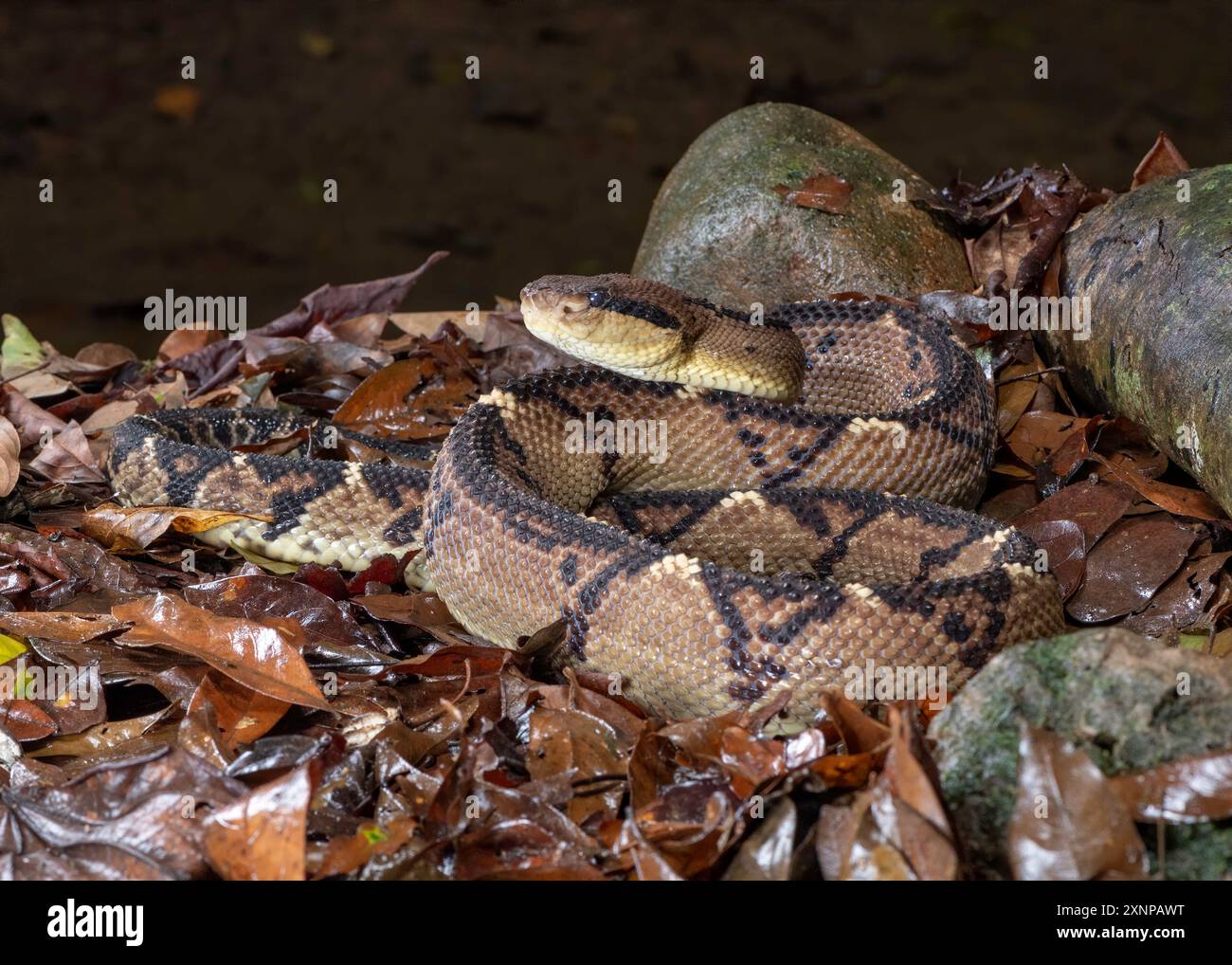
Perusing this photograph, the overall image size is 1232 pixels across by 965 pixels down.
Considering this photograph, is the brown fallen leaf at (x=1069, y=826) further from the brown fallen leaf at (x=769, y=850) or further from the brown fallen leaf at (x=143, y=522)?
the brown fallen leaf at (x=143, y=522)

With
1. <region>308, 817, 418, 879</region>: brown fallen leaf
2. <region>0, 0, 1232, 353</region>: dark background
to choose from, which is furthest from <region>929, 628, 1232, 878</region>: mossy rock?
<region>0, 0, 1232, 353</region>: dark background

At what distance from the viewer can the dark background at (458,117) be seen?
1028 cm

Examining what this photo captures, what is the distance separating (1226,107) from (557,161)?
6.04 m

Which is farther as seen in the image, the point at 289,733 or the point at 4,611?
the point at 4,611

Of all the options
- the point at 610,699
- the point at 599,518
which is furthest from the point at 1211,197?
the point at 610,699

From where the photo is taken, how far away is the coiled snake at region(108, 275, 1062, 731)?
3.62 meters

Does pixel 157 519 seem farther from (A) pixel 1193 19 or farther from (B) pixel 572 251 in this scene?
(A) pixel 1193 19

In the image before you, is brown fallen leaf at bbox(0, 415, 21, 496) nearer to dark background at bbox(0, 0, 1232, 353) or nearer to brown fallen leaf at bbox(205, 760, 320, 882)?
brown fallen leaf at bbox(205, 760, 320, 882)

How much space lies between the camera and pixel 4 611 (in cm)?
427

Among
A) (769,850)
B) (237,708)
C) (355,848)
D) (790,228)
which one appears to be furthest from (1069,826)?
(790,228)
